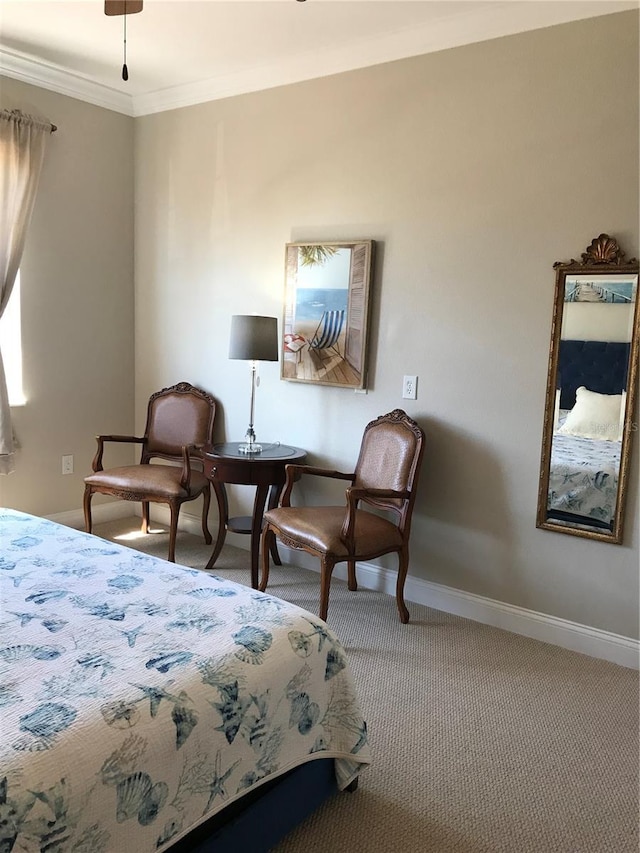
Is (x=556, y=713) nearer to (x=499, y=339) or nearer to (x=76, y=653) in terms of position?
(x=499, y=339)

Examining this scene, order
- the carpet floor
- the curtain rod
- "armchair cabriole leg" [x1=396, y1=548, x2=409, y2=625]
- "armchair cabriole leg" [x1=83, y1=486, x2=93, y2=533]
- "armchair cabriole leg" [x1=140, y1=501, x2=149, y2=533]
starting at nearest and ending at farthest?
the carpet floor, "armchair cabriole leg" [x1=396, y1=548, x2=409, y2=625], the curtain rod, "armchair cabriole leg" [x1=83, y1=486, x2=93, y2=533], "armchair cabriole leg" [x1=140, y1=501, x2=149, y2=533]

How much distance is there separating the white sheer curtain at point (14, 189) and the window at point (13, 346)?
104mm

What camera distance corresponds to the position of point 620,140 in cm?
270

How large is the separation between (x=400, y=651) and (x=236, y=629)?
4.43 ft

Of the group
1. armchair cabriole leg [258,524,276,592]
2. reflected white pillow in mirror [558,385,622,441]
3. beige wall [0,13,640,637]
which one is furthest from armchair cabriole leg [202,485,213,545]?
reflected white pillow in mirror [558,385,622,441]

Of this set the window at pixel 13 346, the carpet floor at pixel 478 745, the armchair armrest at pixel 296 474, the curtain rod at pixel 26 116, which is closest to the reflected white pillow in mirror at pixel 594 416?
the carpet floor at pixel 478 745

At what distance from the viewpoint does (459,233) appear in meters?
3.15

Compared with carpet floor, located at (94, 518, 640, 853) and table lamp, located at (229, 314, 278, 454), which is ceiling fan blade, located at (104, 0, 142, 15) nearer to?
table lamp, located at (229, 314, 278, 454)

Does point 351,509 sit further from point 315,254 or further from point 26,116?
point 26,116

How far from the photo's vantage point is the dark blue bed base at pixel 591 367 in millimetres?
2744

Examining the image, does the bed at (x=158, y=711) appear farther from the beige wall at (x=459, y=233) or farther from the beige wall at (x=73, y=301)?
the beige wall at (x=73, y=301)

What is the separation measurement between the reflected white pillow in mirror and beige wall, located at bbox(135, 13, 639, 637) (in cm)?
16

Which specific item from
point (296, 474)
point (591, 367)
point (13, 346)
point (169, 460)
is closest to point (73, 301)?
point (13, 346)

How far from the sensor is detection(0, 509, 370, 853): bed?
4.15 ft
